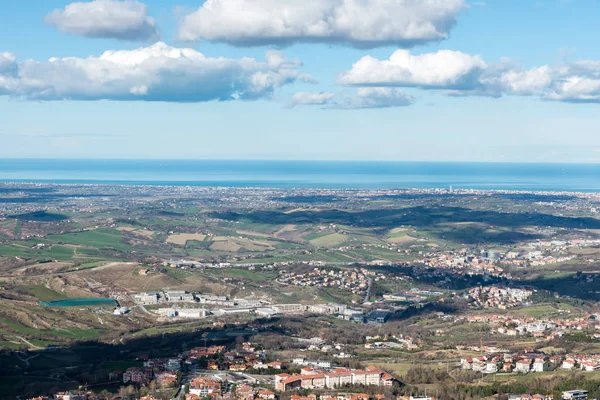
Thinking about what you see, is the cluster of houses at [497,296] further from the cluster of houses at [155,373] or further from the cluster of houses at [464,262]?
the cluster of houses at [155,373]

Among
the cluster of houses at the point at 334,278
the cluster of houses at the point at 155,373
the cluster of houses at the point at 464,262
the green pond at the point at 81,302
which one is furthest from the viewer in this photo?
the cluster of houses at the point at 464,262

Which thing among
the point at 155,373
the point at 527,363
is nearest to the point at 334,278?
the point at 527,363

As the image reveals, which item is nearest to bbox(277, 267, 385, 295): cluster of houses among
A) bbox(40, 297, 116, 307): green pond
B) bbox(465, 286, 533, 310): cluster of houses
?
bbox(465, 286, 533, 310): cluster of houses

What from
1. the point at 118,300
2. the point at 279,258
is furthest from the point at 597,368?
the point at 279,258

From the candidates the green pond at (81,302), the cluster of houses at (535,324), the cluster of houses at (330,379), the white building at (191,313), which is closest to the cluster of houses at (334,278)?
the white building at (191,313)

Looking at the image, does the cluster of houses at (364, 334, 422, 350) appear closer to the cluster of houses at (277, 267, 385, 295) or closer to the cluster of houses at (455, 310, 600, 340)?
the cluster of houses at (455, 310, 600, 340)
